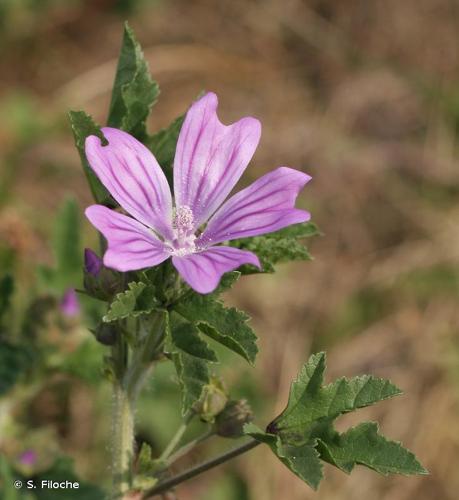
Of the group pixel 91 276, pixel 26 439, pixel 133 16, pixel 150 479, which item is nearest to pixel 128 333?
pixel 91 276

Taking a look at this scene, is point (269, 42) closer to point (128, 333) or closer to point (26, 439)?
point (26, 439)

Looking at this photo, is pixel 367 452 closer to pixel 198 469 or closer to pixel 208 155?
pixel 198 469

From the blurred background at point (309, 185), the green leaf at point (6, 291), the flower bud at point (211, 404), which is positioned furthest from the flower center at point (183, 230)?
the blurred background at point (309, 185)

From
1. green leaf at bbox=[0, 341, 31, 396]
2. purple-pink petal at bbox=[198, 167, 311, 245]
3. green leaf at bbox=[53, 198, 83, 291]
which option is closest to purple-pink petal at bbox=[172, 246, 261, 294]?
purple-pink petal at bbox=[198, 167, 311, 245]

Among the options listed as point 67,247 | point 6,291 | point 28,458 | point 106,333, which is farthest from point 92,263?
point 67,247

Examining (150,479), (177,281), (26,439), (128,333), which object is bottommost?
(26,439)

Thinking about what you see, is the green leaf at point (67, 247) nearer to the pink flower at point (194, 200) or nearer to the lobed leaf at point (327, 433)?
the pink flower at point (194, 200)

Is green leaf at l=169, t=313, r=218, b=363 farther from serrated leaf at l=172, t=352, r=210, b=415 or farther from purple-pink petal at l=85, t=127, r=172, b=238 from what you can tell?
purple-pink petal at l=85, t=127, r=172, b=238
